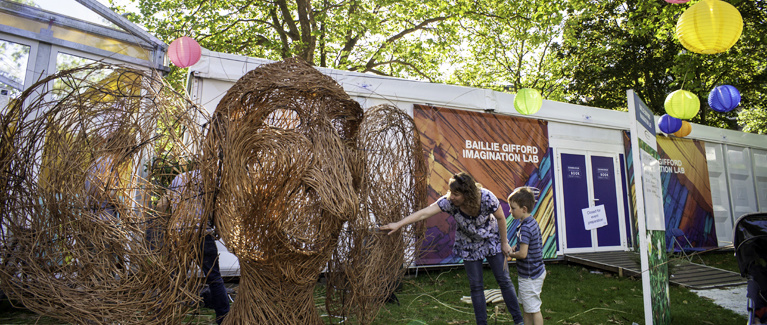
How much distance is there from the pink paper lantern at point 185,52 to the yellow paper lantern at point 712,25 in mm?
6441

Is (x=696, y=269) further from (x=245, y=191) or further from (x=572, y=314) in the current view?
(x=245, y=191)

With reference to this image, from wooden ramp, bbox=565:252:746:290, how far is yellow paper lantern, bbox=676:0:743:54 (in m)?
3.08

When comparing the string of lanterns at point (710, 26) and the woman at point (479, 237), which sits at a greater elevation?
the string of lanterns at point (710, 26)

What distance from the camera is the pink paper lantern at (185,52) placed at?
5.55 meters

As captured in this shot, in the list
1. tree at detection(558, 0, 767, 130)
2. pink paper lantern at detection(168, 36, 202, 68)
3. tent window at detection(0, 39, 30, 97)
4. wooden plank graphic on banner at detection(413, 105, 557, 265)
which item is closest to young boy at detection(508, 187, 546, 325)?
wooden plank graphic on banner at detection(413, 105, 557, 265)

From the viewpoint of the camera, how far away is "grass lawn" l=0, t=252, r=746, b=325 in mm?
4426

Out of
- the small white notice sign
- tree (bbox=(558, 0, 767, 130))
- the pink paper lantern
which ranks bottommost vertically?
the small white notice sign

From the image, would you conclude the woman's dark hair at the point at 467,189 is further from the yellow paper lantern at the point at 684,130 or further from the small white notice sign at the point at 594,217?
the yellow paper lantern at the point at 684,130

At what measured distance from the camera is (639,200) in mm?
3844

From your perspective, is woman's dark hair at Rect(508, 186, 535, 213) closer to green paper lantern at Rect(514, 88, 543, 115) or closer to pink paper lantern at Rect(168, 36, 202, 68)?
green paper lantern at Rect(514, 88, 543, 115)

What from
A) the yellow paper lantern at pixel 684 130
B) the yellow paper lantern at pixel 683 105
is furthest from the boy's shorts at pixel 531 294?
the yellow paper lantern at pixel 684 130

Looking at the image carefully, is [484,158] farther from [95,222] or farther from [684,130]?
[95,222]

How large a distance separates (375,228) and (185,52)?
11.9ft

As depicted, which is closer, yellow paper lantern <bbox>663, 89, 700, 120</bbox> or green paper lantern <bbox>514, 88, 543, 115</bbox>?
green paper lantern <bbox>514, 88, 543, 115</bbox>
